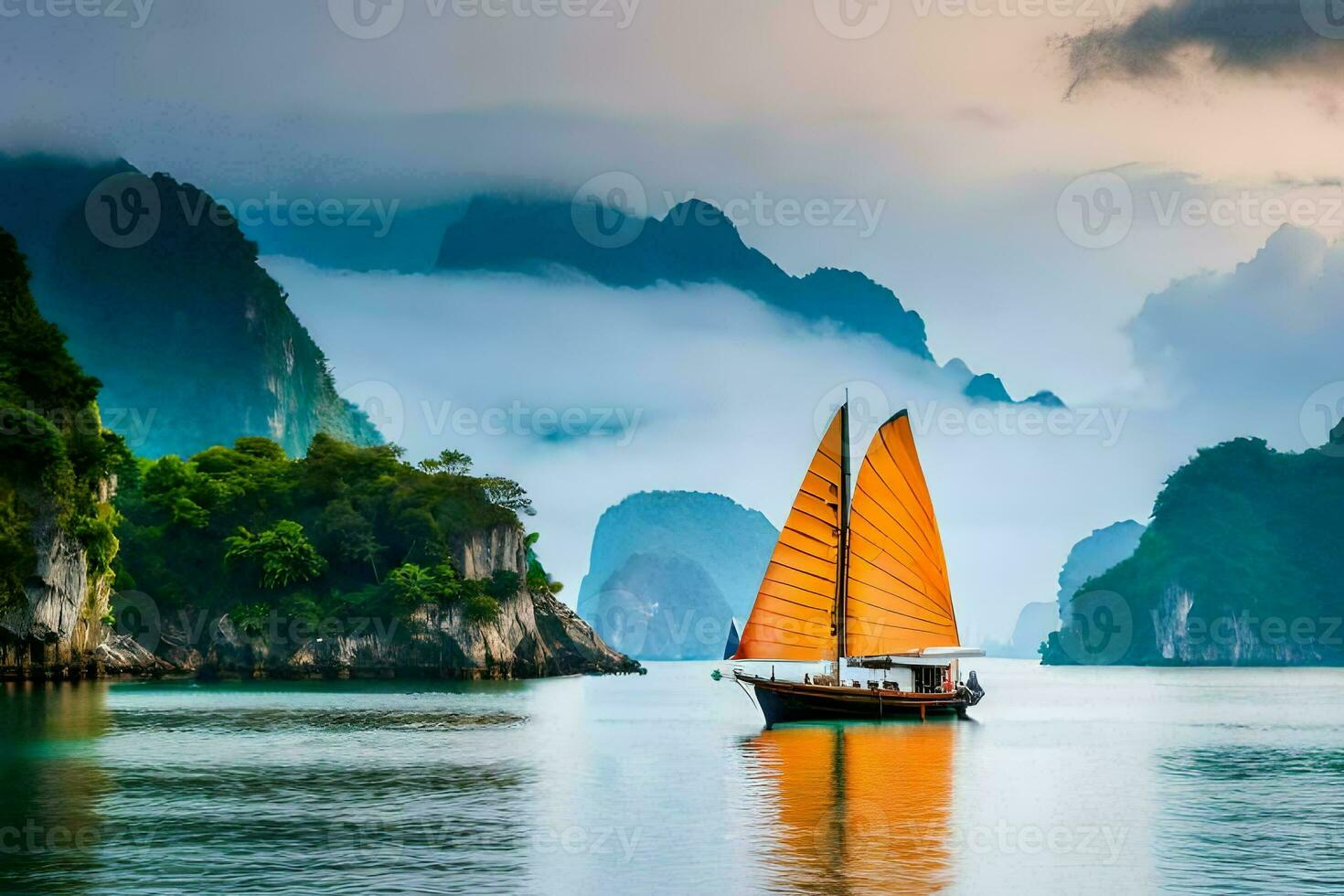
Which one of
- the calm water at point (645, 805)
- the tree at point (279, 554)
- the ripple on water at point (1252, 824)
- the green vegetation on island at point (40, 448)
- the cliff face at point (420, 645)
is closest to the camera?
the calm water at point (645, 805)

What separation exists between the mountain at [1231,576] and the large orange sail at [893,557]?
5716 inches

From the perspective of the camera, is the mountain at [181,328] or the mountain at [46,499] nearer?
the mountain at [46,499]

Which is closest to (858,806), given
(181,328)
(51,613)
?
(51,613)

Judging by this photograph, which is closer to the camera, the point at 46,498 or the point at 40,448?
the point at 40,448

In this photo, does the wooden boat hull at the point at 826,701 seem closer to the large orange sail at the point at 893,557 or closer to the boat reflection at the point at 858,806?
the large orange sail at the point at 893,557

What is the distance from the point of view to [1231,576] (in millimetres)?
182250

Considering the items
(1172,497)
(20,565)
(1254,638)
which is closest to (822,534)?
(20,565)

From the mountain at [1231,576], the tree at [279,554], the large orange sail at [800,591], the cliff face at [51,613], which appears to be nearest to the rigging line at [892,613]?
the large orange sail at [800,591]

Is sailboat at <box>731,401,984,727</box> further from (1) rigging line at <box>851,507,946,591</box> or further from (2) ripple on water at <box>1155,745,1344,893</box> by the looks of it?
(2) ripple on water at <box>1155,745,1344,893</box>

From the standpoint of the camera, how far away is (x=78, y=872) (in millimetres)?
17422

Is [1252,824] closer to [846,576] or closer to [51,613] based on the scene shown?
[846,576]

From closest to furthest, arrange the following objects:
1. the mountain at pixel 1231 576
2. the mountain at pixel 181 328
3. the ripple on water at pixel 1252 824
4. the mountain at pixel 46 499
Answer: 1. the ripple on water at pixel 1252 824
2. the mountain at pixel 46 499
3. the mountain at pixel 1231 576
4. the mountain at pixel 181 328

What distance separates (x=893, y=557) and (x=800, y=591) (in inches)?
125

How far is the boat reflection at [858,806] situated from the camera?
1766 cm
